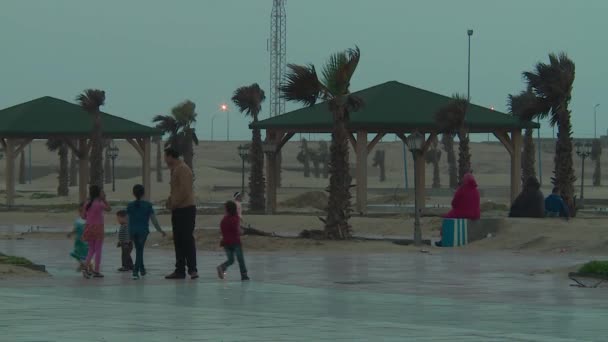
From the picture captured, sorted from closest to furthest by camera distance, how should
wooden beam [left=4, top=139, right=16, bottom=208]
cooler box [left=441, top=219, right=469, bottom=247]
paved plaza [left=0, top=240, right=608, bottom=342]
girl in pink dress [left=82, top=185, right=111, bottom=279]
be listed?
paved plaza [left=0, top=240, right=608, bottom=342] < girl in pink dress [left=82, top=185, right=111, bottom=279] < cooler box [left=441, top=219, right=469, bottom=247] < wooden beam [left=4, top=139, right=16, bottom=208]

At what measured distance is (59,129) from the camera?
51.4 m

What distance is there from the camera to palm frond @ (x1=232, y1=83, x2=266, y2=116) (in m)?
51.3

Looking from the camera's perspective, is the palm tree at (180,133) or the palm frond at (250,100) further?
the palm tree at (180,133)

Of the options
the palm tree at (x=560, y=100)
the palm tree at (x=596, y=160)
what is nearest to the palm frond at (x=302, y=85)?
the palm tree at (x=560, y=100)

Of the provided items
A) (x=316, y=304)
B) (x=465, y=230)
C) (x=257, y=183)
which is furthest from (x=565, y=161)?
(x=316, y=304)

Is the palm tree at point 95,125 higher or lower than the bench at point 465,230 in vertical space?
higher

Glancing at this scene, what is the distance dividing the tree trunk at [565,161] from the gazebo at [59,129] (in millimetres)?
19524

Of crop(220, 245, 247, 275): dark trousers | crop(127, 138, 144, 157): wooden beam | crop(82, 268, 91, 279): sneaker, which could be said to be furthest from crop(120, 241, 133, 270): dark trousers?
crop(127, 138, 144, 157): wooden beam

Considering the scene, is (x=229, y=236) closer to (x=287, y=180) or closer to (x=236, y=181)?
(x=236, y=181)

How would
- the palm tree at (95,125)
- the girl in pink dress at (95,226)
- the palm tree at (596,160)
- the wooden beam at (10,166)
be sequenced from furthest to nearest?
the palm tree at (596,160) → the wooden beam at (10,166) → the palm tree at (95,125) → the girl in pink dress at (95,226)

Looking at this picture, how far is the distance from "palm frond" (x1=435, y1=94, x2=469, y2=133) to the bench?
12.1 meters

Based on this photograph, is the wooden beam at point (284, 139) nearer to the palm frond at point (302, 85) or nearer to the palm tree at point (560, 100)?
the palm tree at point (560, 100)

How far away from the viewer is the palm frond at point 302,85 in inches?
1200

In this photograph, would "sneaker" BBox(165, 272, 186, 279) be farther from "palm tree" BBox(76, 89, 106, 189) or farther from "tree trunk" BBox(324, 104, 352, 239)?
"palm tree" BBox(76, 89, 106, 189)
